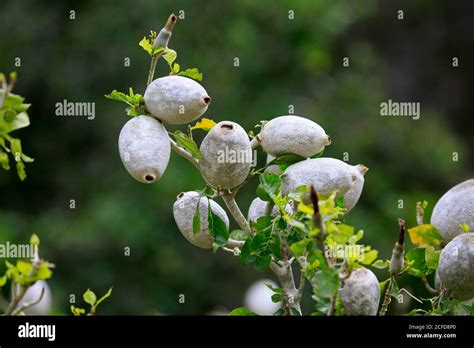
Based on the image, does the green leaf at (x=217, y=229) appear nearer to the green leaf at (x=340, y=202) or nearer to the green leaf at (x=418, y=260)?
the green leaf at (x=340, y=202)

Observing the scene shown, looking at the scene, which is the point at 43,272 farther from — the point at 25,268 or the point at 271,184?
the point at 271,184

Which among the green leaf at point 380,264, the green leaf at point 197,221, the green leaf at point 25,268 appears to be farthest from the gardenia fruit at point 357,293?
the green leaf at point 25,268

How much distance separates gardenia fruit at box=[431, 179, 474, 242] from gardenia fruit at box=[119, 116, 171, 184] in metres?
0.48

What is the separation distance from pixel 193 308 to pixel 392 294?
488 centimetres

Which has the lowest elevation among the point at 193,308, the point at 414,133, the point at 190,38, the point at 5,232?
the point at 193,308

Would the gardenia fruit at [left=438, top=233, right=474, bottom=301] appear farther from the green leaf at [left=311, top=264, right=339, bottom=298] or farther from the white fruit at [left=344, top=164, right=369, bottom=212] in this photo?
the green leaf at [left=311, top=264, right=339, bottom=298]

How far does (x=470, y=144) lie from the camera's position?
26.8 feet

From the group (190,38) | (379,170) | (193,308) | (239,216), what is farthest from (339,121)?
(239,216)

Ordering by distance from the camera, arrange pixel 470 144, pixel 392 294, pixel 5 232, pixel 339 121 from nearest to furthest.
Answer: pixel 392 294, pixel 5 232, pixel 339 121, pixel 470 144

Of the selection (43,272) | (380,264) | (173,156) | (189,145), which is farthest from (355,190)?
(173,156)

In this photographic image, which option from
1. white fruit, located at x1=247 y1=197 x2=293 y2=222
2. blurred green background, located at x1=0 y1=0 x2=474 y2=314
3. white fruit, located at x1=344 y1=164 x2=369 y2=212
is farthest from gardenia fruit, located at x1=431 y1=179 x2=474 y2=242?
blurred green background, located at x1=0 y1=0 x2=474 y2=314

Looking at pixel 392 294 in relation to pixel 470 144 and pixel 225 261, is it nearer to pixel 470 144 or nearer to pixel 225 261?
pixel 225 261

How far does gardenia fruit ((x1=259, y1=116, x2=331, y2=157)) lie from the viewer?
4.75 feet

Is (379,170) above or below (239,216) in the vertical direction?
above
